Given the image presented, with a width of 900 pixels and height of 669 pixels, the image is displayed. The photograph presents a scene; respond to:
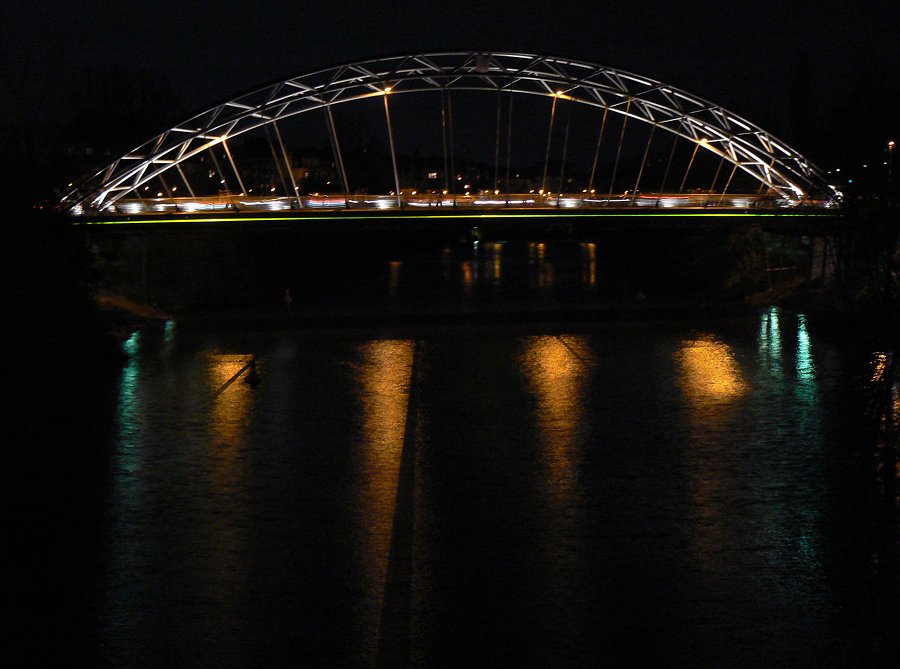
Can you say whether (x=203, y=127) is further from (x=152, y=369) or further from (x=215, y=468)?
(x=215, y=468)

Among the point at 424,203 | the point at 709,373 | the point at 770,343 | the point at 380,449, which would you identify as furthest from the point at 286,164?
the point at 380,449

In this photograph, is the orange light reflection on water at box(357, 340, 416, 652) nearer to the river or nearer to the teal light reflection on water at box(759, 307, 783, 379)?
A: the river

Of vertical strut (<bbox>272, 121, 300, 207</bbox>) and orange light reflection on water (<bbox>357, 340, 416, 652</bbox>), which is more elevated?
vertical strut (<bbox>272, 121, 300, 207</bbox>)

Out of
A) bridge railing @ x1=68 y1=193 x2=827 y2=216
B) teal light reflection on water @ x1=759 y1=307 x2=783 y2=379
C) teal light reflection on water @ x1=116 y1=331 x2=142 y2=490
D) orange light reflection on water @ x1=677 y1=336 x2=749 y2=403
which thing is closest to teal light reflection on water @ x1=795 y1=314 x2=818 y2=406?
teal light reflection on water @ x1=759 y1=307 x2=783 y2=379

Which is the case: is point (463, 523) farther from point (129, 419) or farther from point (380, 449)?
point (129, 419)

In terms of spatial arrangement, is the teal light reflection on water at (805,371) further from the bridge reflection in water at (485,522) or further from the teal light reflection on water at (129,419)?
the teal light reflection on water at (129,419)

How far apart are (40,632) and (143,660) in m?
1.06

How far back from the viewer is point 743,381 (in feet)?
78.0

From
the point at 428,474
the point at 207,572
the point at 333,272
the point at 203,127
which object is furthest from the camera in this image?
the point at 333,272

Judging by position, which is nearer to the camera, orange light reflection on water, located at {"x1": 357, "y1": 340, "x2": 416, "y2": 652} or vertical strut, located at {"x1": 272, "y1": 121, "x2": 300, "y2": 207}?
orange light reflection on water, located at {"x1": 357, "y1": 340, "x2": 416, "y2": 652}

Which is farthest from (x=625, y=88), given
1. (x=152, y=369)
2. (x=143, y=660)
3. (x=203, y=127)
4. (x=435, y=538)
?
(x=143, y=660)

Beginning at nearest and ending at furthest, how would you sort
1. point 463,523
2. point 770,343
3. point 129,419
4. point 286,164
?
1. point 463,523
2. point 129,419
3. point 770,343
4. point 286,164

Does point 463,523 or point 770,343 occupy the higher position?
point 463,523

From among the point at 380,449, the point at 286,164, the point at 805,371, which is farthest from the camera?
the point at 286,164
